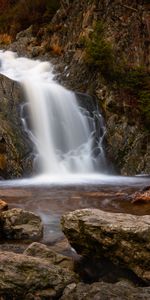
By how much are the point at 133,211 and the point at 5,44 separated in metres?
Answer: 24.0

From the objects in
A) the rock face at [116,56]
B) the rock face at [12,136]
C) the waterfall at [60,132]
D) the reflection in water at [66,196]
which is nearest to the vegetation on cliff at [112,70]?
the rock face at [116,56]

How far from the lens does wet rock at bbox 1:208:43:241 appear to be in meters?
7.59

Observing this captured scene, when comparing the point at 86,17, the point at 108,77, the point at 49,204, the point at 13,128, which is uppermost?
the point at 86,17

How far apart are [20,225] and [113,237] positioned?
8.47 feet

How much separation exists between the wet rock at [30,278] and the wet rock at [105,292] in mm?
154

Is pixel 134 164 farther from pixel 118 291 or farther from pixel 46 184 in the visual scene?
pixel 118 291

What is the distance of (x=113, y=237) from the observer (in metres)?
5.70

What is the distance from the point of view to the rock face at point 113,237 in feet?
18.1

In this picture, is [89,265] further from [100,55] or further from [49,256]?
[100,55]

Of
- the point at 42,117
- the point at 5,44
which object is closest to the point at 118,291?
the point at 42,117

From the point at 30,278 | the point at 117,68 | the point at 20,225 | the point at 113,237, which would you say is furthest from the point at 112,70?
the point at 30,278

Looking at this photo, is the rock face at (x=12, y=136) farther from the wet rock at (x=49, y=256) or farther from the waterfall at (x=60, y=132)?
the wet rock at (x=49, y=256)

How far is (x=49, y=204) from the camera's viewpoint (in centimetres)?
1088

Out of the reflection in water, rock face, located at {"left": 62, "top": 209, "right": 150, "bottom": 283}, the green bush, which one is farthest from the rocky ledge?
the green bush
